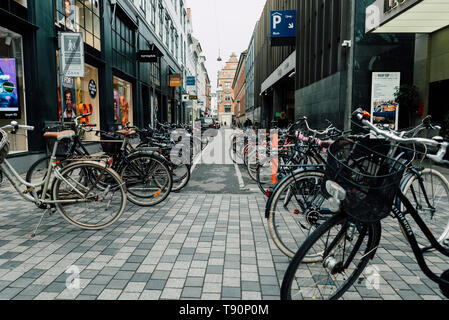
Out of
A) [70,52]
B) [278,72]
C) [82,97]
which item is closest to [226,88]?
[278,72]

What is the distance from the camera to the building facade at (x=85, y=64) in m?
7.88

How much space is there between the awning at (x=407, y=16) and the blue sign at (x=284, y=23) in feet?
33.9

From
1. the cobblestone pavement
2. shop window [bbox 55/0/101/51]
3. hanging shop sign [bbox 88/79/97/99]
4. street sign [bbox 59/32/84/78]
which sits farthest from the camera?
hanging shop sign [bbox 88/79/97/99]

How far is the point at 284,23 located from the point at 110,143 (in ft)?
62.4

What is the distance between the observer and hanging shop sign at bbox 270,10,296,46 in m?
20.9

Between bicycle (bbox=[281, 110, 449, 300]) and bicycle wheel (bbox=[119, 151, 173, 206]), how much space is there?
313 cm

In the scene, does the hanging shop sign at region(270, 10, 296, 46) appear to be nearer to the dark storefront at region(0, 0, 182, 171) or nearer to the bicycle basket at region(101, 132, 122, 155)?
the dark storefront at region(0, 0, 182, 171)

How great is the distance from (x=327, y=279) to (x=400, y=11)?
9021 millimetres

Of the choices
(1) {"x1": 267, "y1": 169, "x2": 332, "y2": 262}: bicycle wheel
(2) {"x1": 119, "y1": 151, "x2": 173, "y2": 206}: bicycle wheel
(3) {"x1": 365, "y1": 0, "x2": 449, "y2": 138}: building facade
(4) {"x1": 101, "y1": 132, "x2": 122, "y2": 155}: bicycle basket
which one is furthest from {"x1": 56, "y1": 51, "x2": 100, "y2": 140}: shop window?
(3) {"x1": 365, "y1": 0, "x2": 449, "y2": 138}: building facade

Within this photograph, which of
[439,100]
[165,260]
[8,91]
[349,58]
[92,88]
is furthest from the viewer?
[92,88]

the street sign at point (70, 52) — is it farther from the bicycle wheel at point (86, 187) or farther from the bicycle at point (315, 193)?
the bicycle at point (315, 193)

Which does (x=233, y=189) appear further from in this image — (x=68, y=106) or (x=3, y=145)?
(x=68, y=106)

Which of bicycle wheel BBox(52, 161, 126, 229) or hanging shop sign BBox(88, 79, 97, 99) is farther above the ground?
hanging shop sign BBox(88, 79, 97, 99)

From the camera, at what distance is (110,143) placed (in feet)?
17.0
